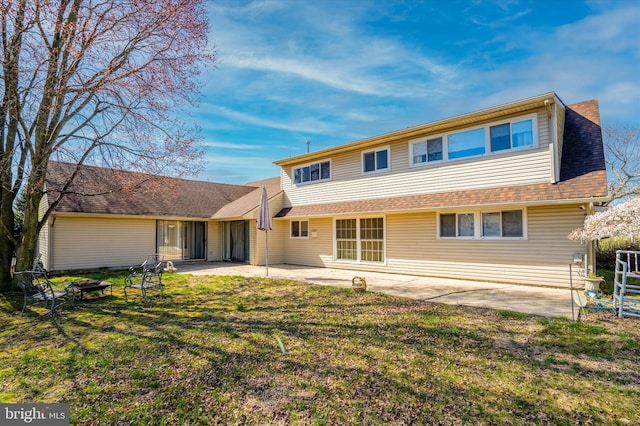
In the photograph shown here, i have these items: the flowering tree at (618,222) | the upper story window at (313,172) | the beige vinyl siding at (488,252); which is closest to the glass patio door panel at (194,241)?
the upper story window at (313,172)

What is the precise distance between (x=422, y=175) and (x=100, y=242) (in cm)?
1430

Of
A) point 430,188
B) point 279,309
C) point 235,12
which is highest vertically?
point 235,12

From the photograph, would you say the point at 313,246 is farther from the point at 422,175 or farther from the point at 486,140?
the point at 486,140

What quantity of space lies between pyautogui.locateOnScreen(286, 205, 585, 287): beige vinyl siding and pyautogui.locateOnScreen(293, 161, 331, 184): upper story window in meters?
4.07

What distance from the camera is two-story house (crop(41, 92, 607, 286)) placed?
355 inches

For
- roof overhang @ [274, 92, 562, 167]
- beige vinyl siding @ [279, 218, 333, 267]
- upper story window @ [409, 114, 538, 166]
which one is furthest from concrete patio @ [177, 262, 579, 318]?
roof overhang @ [274, 92, 562, 167]

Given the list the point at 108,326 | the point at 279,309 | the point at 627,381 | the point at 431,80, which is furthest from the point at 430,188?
the point at 108,326

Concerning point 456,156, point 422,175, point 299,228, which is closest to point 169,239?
Result: point 299,228

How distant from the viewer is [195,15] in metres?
8.84

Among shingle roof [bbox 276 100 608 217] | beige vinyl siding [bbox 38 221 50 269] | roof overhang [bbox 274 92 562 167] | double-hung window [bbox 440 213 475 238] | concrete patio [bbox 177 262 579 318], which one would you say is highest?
roof overhang [bbox 274 92 562 167]

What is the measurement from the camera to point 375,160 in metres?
13.3

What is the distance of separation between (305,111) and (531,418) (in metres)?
18.4

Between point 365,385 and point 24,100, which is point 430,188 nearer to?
point 365,385

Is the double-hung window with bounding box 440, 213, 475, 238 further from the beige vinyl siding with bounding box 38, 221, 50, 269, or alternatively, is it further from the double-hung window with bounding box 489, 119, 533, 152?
the beige vinyl siding with bounding box 38, 221, 50, 269
